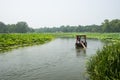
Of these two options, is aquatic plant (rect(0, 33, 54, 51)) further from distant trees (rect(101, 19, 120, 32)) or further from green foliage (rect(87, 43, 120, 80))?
distant trees (rect(101, 19, 120, 32))

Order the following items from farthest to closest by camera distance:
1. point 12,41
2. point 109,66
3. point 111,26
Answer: point 111,26, point 12,41, point 109,66

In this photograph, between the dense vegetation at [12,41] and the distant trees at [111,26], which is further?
the distant trees at [111,26]

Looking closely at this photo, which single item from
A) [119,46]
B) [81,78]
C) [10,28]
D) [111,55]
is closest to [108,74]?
[111,55]

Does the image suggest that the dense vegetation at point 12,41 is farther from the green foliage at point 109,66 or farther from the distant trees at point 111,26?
the distant trees at point 111,26

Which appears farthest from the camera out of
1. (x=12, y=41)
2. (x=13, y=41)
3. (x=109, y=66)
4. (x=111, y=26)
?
(x=111, y=26)

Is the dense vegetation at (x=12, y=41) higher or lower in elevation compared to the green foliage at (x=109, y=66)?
lower

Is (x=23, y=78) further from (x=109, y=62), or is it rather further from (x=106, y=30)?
(x=106, y=30)

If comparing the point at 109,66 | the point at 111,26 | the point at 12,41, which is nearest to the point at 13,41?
the point at 12,41

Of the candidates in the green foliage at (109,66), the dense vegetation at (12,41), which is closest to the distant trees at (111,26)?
the dense vegetation at (12,41)

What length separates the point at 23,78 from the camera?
64.8ft

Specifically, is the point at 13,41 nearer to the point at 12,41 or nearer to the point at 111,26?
the point at 12,41

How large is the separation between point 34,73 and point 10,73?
2691 mm

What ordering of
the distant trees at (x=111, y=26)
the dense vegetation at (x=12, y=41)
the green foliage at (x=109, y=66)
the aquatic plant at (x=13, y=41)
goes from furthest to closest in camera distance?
1. the distant trees at (x=111, y=26)
2. the aquatic plant at (x=13, y=41)
3. the dense vegetation at (x=12, y=41)
4. the green foliage at (x=109, y=66)

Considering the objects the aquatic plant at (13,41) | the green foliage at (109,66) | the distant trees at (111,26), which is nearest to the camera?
the green foliage at (109,66)
